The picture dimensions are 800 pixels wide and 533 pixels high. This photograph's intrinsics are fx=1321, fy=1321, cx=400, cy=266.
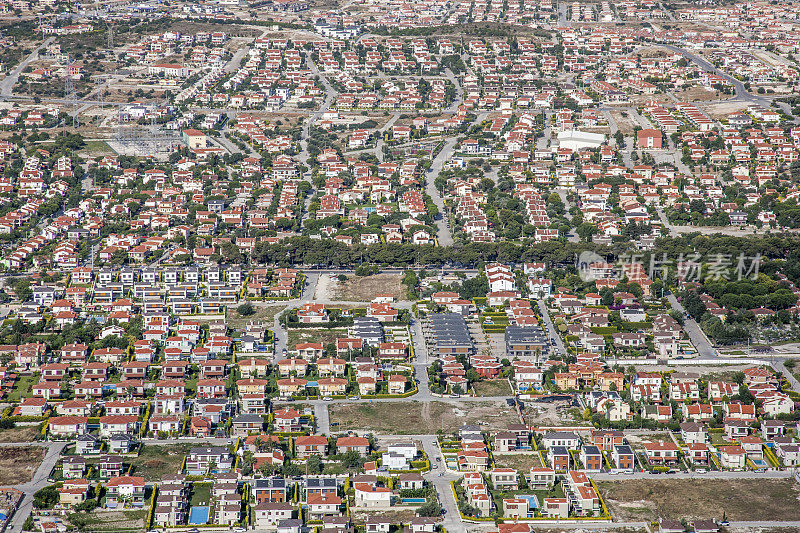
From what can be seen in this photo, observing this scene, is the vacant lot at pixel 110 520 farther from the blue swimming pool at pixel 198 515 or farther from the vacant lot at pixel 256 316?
the vacant lot at pixel 256 316

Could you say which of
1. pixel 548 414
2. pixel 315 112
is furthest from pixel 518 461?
pixel 315 112

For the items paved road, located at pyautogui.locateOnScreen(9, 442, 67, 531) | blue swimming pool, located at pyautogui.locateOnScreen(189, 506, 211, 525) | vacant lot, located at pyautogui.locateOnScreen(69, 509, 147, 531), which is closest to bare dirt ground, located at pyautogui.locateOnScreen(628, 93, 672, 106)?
paved road, located at pyautogui.locateOnScreen(9, 442, 67, 531)

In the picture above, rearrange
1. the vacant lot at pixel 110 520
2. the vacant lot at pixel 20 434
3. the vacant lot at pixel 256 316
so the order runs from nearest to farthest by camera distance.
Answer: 1. the vacant lot at pixel 110 520
2. the vacant lot at pixel 20 434
3. the vacant lot at pixel 256 316

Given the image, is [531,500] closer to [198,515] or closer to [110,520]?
[198,515]

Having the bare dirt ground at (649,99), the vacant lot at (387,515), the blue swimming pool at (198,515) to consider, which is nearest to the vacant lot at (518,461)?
the vacant lot at (387,515)

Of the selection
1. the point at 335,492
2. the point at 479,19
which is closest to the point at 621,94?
the point at 479,19

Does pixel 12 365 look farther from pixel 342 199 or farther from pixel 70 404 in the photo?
pixel 342 199

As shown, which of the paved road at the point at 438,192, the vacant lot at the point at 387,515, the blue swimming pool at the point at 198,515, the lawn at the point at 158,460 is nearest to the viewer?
the vacant lot at the point at 387,515
